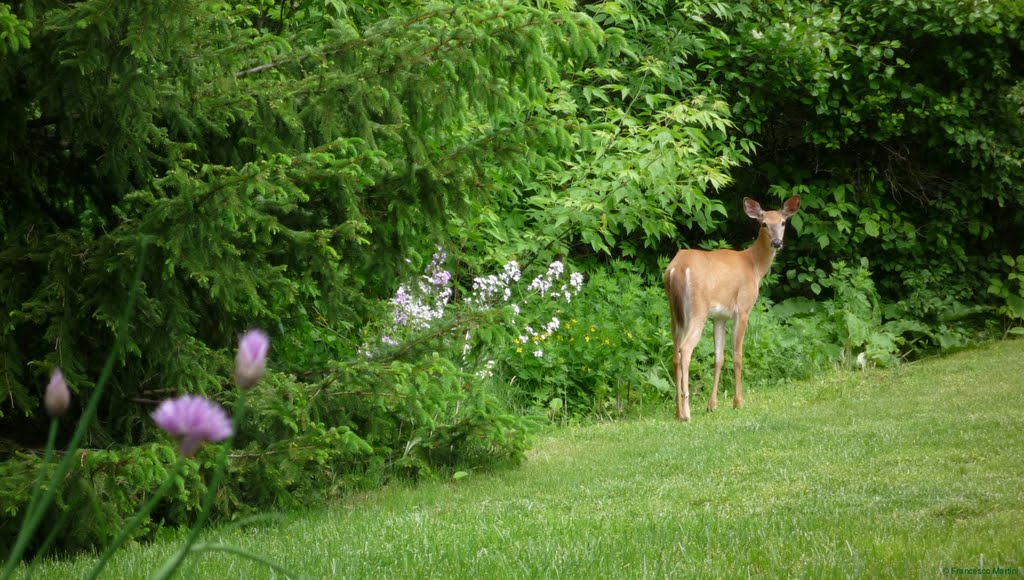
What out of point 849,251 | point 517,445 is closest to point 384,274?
point 517,445

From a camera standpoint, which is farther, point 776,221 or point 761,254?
point 761,254

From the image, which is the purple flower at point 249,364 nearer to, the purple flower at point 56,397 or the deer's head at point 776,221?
the purple flower at point 56,397

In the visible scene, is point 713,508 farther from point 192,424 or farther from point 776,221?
point 776,221

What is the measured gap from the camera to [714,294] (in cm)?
898

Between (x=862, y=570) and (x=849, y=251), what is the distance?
9.97 meters

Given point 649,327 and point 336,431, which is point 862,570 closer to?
point 336,431

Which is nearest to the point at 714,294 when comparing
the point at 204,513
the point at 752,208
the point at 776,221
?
the point at 776,221

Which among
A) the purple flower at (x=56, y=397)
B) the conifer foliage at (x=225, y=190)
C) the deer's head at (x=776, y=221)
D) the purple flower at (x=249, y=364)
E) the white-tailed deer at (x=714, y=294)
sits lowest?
the white-tailed deer at (x=714, y=294)

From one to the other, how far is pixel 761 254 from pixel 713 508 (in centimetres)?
511

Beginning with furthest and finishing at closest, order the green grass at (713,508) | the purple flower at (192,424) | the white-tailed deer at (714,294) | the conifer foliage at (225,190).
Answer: the white-tailed deer at (714,294) < the conifer foliage at (225,190) < the green grass at (713,508) < the purple flower at (192,424)

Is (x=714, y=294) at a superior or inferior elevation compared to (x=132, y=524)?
inferior

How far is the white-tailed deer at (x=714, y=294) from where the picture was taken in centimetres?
878

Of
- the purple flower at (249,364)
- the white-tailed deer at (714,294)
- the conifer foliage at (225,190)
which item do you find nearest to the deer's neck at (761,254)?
the white-tailed deer at (714,294)

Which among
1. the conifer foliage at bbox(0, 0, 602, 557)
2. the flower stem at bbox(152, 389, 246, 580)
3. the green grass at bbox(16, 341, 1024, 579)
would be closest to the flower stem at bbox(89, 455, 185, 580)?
the flower stem at bbox(152, 389, 246, 580)
